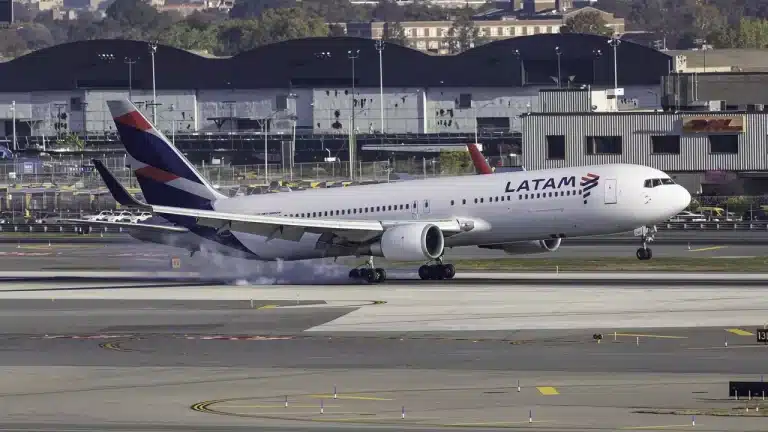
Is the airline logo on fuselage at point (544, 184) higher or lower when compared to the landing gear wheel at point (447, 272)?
higher

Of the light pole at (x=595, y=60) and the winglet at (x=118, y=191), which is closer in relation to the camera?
the winglet at (x=118, y=191)

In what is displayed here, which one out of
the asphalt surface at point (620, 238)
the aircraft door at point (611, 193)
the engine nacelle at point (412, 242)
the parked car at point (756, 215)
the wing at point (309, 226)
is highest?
the aircraft door at point (611, 193)

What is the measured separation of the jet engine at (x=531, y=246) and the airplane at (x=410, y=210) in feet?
0.22

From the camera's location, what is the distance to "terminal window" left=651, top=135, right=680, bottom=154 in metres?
108

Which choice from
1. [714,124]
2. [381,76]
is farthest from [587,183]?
[381,76]

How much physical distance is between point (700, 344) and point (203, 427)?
18.2 m

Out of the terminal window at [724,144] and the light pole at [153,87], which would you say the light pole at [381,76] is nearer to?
the light pole at [153,87]

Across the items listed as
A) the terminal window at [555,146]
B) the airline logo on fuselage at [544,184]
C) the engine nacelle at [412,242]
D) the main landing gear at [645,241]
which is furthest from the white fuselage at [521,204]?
the terminal window at [555,146]

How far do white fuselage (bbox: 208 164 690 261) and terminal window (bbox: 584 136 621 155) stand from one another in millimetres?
42828

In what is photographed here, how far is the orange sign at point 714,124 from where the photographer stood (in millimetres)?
106625

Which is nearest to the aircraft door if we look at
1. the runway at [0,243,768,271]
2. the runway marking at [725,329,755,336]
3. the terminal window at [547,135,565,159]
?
the runway at [0,243,768,271]

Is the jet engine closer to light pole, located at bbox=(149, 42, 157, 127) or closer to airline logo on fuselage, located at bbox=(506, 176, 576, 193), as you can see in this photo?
airline logo on fuselage, located at bbox=(506, 176, 576, 193)

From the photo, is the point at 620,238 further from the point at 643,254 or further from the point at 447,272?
the point at 447,272

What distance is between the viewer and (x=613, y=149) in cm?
10812
